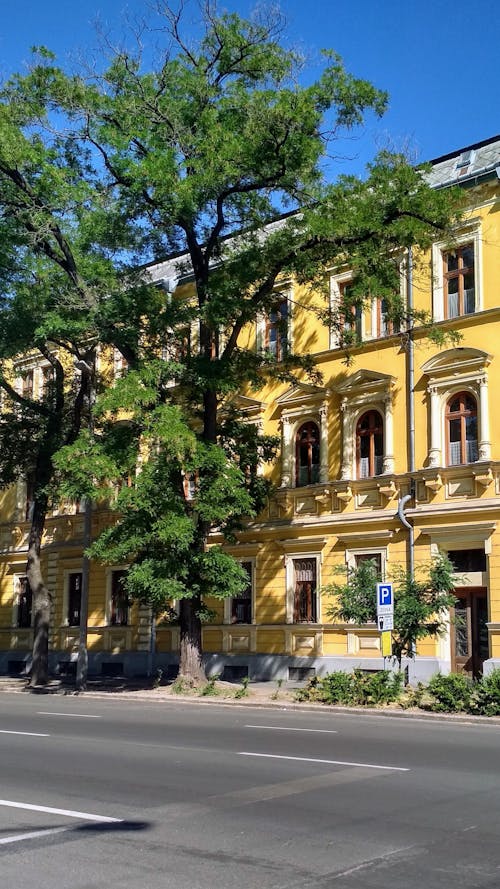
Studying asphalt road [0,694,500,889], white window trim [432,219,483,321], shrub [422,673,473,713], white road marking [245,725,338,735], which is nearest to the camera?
asphalt road [0,694,500,889]

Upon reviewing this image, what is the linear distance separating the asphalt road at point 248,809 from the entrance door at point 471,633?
29.1 ft

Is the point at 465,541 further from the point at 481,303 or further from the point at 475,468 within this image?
the point at 481,303

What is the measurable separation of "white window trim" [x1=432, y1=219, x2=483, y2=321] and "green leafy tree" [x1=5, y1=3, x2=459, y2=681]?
91.6 inches

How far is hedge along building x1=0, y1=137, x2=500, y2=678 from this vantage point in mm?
23219

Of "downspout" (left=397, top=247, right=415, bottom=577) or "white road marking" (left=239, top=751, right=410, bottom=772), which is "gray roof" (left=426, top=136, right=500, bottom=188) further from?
"white road marking" (left=239, top=751, right=410, bottom=772)

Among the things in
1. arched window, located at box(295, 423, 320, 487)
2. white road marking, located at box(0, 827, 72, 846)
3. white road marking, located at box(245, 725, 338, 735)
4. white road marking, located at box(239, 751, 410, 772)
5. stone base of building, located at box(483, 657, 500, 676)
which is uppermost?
arched window, located at box(295, 423, 320, 487)

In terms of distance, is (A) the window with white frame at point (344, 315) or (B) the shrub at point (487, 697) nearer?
(B) the shrub at point (487, 697)

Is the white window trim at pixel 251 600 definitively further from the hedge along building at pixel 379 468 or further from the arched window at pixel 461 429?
the arched window at pixel 461 429

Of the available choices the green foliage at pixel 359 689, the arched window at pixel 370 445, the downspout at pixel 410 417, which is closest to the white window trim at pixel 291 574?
the arched window at pixel 370 445

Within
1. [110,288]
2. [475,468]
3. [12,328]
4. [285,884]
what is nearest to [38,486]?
[12,328]

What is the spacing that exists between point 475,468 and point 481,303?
4.11 m

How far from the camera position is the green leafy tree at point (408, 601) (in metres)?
19.7

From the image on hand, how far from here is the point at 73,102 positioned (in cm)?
2234

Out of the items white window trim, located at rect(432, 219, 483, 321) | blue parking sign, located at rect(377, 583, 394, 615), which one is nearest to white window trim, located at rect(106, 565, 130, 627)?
white window trim, located at rect(432, 219, 483, 321)
